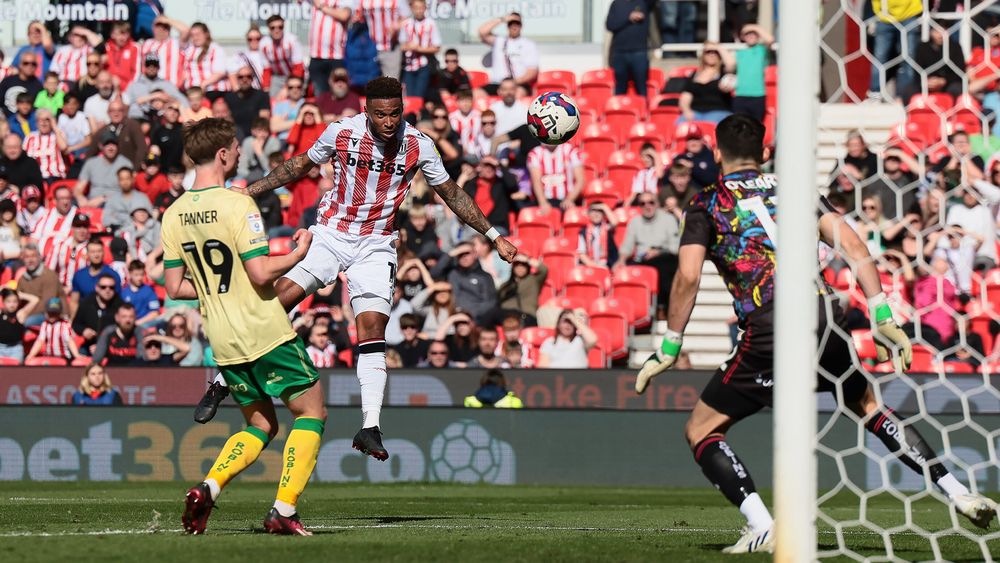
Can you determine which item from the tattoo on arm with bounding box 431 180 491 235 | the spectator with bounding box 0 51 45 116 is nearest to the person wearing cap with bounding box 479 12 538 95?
the spectator with bounding box 0 51 45 116

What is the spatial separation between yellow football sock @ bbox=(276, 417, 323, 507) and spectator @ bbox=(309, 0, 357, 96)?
13754mm

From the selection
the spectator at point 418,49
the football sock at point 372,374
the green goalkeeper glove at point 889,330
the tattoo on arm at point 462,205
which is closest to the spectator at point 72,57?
the spectator at point 418,49

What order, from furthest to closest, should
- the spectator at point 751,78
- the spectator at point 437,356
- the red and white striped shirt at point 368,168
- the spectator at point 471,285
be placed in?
the spectator at point 751,78 → the spectator at point 471,285 → the spectator at point 437,356 → the red and white striped shirt at point 368,168

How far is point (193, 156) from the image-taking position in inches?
281

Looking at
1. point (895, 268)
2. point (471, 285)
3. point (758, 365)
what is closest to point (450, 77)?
point (471, 285)

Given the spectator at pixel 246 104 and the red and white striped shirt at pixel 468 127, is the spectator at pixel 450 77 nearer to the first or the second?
the red and white striped shirt at pixel 468 127

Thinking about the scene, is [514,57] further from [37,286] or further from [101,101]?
[37,286]

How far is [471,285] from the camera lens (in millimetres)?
16859

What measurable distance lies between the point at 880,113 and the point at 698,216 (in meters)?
13.1

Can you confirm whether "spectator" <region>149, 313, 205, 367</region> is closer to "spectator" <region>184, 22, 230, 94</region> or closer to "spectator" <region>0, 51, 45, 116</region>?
"spectator" <region>184, 22, 230, 94</region>

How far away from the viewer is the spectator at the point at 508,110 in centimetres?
1950

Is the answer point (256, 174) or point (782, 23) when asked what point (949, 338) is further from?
point (782, 23)

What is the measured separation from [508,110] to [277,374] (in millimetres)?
12794

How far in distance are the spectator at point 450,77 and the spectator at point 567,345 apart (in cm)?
536
